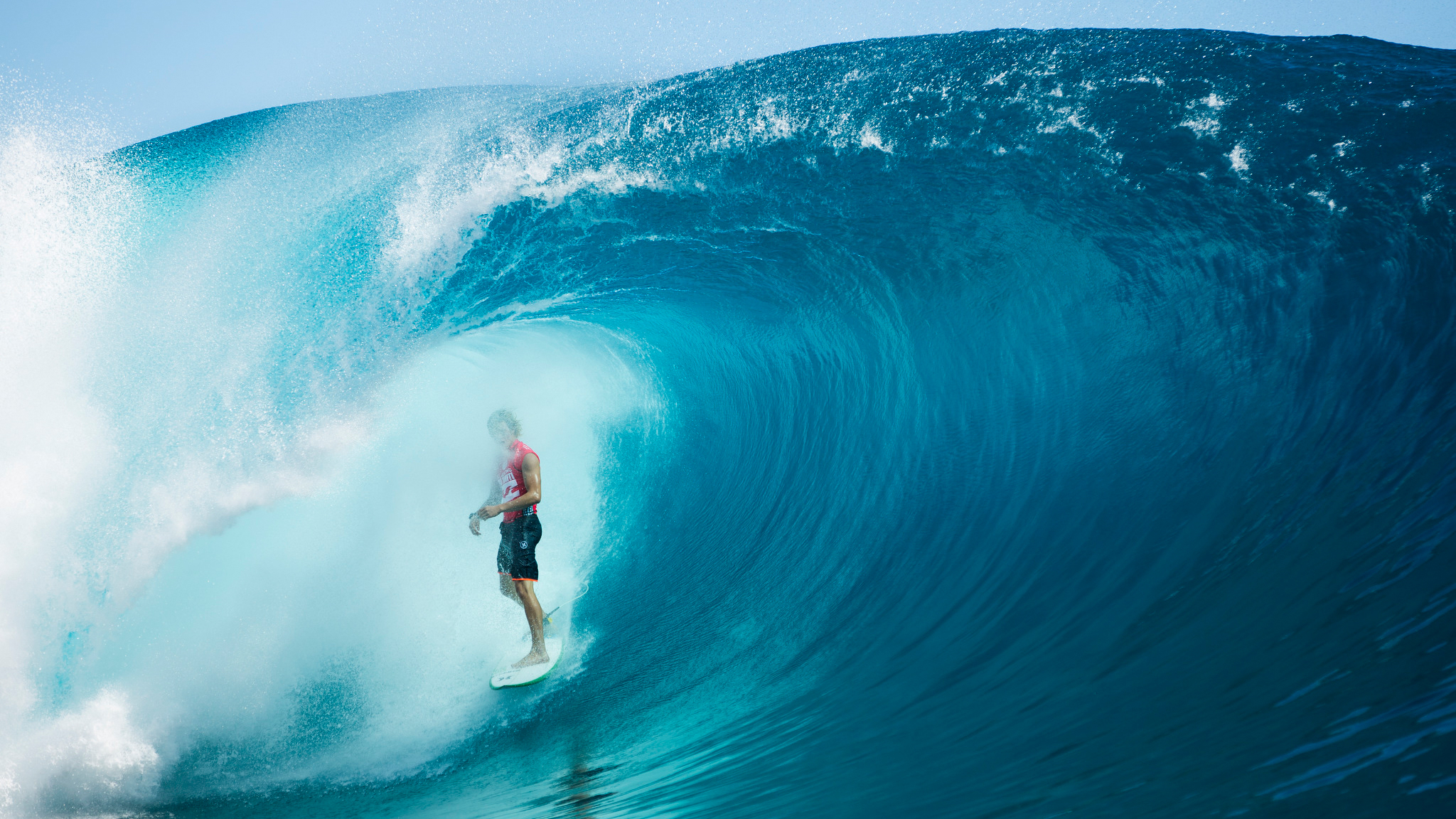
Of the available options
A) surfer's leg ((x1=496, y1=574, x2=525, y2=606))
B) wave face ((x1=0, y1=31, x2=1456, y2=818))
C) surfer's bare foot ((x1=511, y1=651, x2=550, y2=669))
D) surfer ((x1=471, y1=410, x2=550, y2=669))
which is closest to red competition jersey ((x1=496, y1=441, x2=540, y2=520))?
surfer ((x1=471, y1=410, x2=550, y2=669))

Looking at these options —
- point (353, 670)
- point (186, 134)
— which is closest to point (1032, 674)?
point (353, 670)

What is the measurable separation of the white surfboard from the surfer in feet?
0.22

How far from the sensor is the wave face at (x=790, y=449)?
2479 mm

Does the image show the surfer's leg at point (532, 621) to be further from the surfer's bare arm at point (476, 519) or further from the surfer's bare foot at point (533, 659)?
the surfer's bare arm at point (476, 519)

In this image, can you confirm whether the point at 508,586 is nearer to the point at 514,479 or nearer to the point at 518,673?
the point at 518,673

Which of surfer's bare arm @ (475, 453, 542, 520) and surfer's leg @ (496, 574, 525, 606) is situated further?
surfer's leg @ (496, 574, 525, 606)

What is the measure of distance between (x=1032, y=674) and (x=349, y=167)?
19.4ft

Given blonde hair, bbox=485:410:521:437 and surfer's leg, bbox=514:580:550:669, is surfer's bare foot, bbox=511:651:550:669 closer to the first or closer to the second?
surfer's leg, bbox=514:580:550:669

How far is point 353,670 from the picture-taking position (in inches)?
162

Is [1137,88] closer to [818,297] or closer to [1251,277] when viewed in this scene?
[1251,277]

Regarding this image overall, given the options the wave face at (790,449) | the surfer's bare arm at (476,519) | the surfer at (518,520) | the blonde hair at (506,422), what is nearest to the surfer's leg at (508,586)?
the surfer at (518,520)

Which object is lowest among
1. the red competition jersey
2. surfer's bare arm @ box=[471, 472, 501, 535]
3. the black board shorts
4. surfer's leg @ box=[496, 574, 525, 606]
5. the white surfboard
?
the white surfboard

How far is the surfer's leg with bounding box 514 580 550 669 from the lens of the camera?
3.91m

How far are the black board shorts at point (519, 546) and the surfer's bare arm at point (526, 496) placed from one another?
0.45 ft
